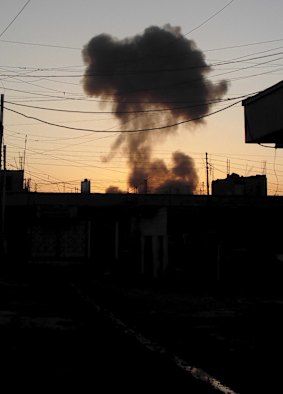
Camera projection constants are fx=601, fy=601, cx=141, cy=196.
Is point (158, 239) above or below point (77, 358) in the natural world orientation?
above

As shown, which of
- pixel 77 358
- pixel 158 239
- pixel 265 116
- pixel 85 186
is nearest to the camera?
pixel 77 358

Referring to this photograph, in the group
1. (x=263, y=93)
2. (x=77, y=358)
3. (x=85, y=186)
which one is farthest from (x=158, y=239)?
(x=85, y=186)

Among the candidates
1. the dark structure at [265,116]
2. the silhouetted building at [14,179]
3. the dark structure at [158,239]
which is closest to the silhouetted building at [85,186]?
the silhouetted building at [14,179]

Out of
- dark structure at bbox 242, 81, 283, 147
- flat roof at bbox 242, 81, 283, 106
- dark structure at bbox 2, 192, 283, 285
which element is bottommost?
dark structure at bbox 2, 192, 283, 285

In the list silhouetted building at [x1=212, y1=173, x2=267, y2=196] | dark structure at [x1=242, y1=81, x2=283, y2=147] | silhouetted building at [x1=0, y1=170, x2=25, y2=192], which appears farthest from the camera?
silhouetted building at [x1=0, y1=170, x2=25, y2=192]

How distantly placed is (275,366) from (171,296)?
1380 cm

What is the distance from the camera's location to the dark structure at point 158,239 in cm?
2789

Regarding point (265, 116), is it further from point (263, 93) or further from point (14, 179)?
point (14, 179)

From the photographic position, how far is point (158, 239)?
3294cm

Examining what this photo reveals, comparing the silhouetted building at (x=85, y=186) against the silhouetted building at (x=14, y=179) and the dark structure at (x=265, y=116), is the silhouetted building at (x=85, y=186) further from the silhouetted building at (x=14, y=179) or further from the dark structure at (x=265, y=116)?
the dark structure at (x=265, y=116)

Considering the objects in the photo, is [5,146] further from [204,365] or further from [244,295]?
[204,365]

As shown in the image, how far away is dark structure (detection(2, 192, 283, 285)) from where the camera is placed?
91.5 feet

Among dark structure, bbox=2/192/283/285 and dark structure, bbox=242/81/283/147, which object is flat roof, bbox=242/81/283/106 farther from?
dark structure, bbox=2/192/283/285

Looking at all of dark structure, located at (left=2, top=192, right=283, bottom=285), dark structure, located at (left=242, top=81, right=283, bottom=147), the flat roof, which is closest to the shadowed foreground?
dark structure, located at (left=242, top=81, right=283, bottom=147)
